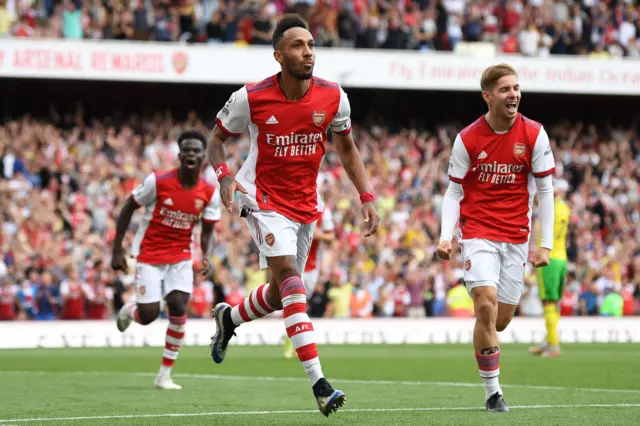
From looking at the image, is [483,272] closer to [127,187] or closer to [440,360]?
[440,360]

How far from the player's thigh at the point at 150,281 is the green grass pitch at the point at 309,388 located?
91 centimetres

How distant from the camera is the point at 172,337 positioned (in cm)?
1202

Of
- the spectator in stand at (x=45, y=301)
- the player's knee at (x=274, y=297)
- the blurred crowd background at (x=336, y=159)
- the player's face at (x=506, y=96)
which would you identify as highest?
the player's face at (x=506, y=96)

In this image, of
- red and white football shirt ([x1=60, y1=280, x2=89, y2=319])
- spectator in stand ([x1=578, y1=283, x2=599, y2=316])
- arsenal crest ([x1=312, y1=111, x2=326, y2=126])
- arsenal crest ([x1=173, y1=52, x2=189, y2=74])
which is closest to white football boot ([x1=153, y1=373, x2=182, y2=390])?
arsenal crest ([x1=312, y1=111, x2=326, y2=126])

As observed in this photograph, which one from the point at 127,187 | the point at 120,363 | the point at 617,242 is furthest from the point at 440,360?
the point at 617,242

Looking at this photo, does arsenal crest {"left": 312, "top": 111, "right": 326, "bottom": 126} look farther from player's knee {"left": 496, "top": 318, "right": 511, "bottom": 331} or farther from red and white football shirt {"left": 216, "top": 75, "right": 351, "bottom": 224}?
player's knee {"left": 496, "top": 318, "right": 511, "bottom": 331}

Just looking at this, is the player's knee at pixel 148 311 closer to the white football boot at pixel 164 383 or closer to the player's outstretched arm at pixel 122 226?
the player's outstretched arm at pixel 122 226

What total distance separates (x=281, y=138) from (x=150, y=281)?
4599 mm

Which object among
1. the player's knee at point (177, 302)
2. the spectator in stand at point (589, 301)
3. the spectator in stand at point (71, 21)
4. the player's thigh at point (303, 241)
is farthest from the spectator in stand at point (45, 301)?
the player's thigh at point (303, 241)

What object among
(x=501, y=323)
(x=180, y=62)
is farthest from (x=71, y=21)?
(x=501, y=323)

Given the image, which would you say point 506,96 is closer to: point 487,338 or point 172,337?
point 487,338

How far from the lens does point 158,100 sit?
31469 mm

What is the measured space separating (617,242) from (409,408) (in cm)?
2026

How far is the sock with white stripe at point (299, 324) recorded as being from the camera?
7.79 m
